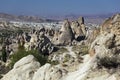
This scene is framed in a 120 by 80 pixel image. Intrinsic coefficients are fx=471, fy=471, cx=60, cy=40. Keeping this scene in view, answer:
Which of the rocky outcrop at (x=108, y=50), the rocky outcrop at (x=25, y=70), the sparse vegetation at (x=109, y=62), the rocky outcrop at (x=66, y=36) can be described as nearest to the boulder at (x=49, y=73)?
the rocky outcrop at (x=25, y=70)

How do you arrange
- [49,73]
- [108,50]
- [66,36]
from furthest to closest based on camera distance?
[66,36] → [49,73] → [108,50]

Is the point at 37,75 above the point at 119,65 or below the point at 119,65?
below

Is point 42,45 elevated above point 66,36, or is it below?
above

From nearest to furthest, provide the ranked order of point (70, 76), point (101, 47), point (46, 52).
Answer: point (101, 47) → point (70, 76) → point (46, 52)

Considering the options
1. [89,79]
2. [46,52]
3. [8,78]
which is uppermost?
[89,79]

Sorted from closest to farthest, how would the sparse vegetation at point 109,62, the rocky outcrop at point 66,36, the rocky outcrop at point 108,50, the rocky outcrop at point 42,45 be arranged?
the sparse vegetation at point 109,62 → the rocky outcrop at point 108,50 → the rocky outcrop at point 42,45 → the rocky outcrop at point 66,36

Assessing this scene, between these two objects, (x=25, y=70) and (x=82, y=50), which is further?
(x=82, y=50)

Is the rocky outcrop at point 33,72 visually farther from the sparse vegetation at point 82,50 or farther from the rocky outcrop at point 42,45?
the rocky outcrop at point 42,45

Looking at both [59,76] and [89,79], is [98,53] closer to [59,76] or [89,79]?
[89,79]

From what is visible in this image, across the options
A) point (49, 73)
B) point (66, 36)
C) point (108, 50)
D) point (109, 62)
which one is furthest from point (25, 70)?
point (66, 36)

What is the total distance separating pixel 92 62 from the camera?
23.7 meters

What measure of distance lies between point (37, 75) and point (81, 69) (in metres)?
3.90

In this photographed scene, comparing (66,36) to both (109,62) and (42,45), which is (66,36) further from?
Answer: (109,62)

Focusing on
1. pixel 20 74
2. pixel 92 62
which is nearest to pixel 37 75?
pixel 20 74
